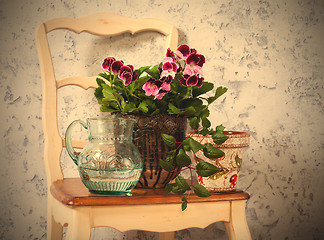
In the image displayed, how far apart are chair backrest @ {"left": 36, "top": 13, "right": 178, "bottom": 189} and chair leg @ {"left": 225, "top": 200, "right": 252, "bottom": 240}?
21.9 inches

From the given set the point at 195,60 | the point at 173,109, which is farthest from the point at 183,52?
the point at 173,109

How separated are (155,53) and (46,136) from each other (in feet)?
1.64

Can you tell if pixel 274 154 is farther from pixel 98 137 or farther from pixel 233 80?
pixel 98 137

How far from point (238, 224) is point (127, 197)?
0.29m

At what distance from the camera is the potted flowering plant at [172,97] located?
28.4 inches

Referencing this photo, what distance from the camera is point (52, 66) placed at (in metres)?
1.07

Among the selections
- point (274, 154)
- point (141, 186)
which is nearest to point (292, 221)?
point (274, 154)

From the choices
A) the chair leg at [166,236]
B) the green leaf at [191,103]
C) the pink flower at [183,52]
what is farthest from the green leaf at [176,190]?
the chair leg at [166,236]

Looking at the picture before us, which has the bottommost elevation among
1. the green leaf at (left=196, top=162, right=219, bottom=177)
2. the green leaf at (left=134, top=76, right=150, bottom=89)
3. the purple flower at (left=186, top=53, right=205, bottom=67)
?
the green leaf at (left=196, top=162, right=219, bottom=177)

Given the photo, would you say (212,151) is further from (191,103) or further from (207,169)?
(191,103)

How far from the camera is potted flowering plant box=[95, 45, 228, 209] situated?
2.36ft

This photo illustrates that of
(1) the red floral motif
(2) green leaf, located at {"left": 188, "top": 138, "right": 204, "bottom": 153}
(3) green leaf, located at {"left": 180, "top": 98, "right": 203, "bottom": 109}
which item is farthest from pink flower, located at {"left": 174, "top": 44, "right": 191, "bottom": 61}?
(1) the red floral motif

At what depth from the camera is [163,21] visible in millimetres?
1139

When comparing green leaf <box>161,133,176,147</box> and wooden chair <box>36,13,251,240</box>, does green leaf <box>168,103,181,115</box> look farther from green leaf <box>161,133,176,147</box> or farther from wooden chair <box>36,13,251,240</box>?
wooden chair <box>36,13,251,240</box>
